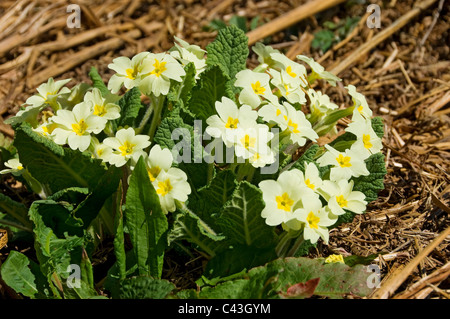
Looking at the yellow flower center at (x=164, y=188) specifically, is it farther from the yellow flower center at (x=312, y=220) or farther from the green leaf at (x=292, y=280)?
the yellow flower center at (x=312, y=220)

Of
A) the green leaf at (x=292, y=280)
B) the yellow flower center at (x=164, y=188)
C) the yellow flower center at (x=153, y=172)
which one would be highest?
the yellow flower center at (x=153, y=172)

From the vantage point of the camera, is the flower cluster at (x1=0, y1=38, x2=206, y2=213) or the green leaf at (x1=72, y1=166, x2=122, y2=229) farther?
the green leaf at (x1=72, y1=166, x2=122, y2=229)

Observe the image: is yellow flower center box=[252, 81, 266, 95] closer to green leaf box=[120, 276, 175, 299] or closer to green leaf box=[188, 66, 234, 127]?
green leaf box=[188, 66, 234, 127]

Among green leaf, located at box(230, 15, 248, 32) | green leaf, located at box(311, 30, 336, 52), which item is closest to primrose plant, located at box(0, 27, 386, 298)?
green leaf, located at box(311, 30, 336, 52)

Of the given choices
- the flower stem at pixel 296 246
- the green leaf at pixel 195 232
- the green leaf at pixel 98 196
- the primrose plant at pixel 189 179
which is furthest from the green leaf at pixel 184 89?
the flower stem at pixel 296 246

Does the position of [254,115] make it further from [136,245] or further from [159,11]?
[159,11]

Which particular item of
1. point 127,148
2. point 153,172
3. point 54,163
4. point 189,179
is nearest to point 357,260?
point 189,179

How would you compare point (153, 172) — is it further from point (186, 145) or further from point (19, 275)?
point (19, 275)
